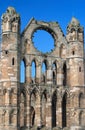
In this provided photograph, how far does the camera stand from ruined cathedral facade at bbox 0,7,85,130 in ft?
158

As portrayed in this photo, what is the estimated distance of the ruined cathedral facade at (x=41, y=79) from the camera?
48.2 m

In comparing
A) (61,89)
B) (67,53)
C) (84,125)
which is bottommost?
(84,125)

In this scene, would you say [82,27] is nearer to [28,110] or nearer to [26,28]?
[26,28]

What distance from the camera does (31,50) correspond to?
167ft

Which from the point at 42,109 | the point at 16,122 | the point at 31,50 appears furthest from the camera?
the point at 42,109

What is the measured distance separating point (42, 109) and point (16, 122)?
752 centimetres

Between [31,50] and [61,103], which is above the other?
[31,50]

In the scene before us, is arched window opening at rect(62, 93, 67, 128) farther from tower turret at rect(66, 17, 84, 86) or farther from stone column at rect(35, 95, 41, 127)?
stone column at rect(35, 95, 41, 127)

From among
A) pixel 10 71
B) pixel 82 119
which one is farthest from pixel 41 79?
pixel 82 119

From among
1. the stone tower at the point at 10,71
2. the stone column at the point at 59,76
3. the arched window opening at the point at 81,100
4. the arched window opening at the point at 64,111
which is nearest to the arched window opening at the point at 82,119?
the arched window opening at the point at 81,100

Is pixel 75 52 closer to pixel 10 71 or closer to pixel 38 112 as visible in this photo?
pixel 38 112

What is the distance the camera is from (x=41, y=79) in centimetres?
5128

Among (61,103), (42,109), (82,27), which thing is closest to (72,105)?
(61,103)

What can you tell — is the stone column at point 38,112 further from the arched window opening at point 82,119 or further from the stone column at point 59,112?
the arched window opening at point 82,119
